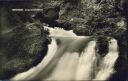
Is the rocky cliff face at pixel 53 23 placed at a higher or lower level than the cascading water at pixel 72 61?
higher

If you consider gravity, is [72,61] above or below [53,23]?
below

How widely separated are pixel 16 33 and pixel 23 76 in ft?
2.10

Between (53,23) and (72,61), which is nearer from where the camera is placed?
(72,61)

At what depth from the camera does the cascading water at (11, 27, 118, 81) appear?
492cm

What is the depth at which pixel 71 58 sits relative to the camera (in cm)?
500

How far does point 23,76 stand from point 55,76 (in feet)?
1.46

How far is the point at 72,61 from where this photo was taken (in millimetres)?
4977

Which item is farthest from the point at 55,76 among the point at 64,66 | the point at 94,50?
the point at 94,50

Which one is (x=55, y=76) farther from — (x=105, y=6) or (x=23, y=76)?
(x=105, y=6)

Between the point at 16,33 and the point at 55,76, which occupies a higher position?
the point at 16,33

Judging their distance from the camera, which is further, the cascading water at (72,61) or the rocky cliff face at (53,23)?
the rocky cliff face at (53,23)

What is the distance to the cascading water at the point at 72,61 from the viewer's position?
16.1 feet

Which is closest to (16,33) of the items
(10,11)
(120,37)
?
(10,11)

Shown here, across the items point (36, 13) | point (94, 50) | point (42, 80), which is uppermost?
point (36, 13)
